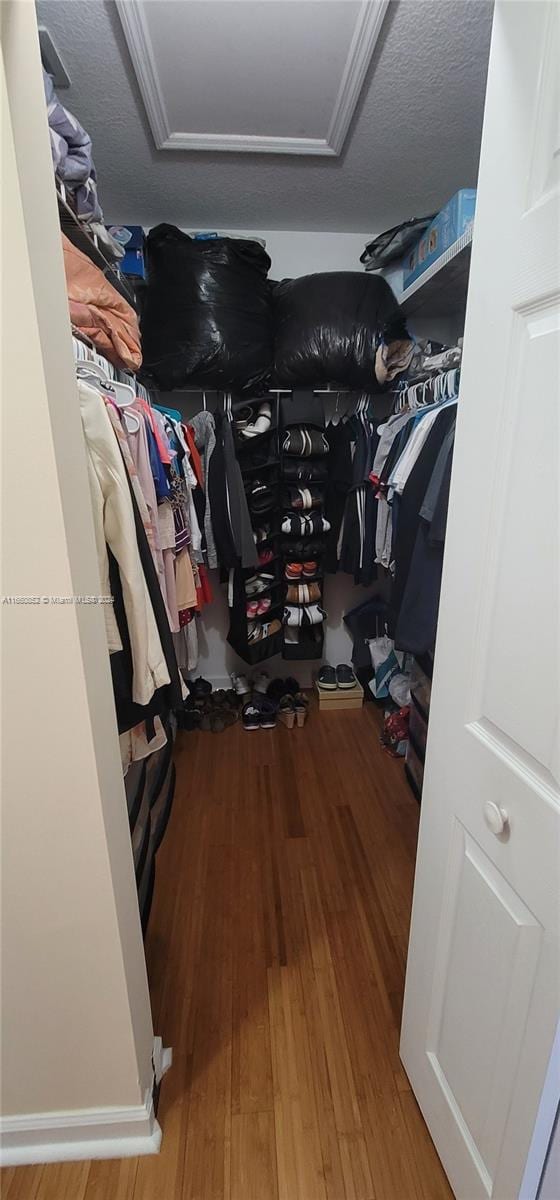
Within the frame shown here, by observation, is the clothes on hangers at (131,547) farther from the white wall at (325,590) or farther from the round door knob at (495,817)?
the white wall at (325,590)

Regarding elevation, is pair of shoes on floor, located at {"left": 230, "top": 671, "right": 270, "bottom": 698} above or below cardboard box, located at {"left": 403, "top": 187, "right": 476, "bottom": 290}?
below

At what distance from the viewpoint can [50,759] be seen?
31.5 inches

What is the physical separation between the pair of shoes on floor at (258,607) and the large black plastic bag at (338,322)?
3.71 feet

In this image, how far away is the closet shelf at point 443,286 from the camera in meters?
1.66

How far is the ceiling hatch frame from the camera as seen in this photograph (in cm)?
125

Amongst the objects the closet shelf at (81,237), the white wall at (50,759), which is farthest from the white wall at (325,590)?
the white wall at (50,759)

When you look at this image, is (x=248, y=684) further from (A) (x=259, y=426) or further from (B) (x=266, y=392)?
(B) (x=266, y=392)

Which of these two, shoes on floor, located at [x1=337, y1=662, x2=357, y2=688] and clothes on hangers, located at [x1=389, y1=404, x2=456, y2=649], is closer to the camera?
clothes on hangers, located at [x1=389, y1=404, x2=456, y2=649]

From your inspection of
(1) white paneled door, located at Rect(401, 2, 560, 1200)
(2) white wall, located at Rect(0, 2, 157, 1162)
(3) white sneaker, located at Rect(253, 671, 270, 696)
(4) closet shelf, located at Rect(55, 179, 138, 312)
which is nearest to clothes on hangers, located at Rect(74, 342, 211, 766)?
(2) white wall, located at Rect(0, 2, 157, 1162)

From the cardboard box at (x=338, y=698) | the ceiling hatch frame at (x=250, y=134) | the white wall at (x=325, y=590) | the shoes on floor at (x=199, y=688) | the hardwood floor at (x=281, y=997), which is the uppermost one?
the ceiling hatch frame at (x=250, y=134)

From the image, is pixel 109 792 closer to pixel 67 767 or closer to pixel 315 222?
pixel 67 767

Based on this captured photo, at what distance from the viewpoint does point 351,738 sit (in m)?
2.55

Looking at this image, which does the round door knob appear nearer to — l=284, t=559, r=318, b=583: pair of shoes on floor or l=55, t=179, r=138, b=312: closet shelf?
l=55, t=179, r=138, b=312: closet shelf

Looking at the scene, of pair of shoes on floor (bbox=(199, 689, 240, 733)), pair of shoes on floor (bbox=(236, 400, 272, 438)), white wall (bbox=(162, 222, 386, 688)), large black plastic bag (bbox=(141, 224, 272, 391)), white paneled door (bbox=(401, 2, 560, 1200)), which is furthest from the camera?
pair of shoes on floor (bbox=(199, 689, 240, 733))
